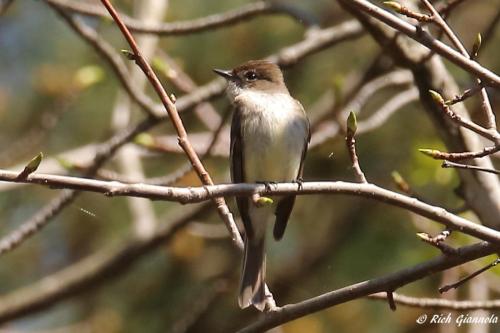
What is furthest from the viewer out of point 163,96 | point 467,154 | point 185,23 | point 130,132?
point 185,23

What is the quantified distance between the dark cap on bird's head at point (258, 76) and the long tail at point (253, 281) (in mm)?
806

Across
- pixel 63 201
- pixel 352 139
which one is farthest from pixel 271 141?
pixel 352 139

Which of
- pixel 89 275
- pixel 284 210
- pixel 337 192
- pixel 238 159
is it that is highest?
pixel 337 192

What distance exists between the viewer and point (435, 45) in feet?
7.47

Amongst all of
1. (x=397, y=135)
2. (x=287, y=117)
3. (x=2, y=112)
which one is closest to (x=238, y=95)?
(x=287, y=117)

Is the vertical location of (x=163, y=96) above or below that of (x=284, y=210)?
above

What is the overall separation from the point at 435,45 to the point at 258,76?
7.95 ft

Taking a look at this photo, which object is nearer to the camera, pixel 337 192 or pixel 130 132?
pixel 337 192

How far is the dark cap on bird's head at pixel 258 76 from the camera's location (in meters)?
4.58

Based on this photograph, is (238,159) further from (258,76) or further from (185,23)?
(185,23)

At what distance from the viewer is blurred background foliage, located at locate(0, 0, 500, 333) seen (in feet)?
18.5

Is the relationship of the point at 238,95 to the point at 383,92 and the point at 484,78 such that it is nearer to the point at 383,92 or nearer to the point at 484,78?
the point at 383,92

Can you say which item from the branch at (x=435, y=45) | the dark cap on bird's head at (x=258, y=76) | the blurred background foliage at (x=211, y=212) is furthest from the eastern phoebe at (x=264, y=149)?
the branch at (x=435, y=45)

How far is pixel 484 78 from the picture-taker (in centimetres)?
225
